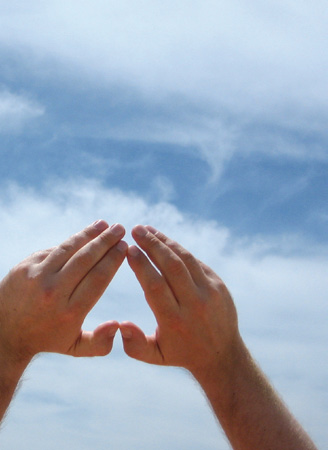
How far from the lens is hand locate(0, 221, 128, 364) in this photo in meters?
5.19

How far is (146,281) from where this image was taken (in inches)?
218

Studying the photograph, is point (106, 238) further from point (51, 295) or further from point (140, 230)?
point (51, 295)

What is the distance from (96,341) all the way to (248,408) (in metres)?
1.66

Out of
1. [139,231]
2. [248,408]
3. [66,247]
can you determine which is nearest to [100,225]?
[139,231]

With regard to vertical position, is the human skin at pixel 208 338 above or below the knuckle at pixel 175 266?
below

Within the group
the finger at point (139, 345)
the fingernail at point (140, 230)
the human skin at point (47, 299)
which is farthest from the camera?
the finger at point (139, 345)

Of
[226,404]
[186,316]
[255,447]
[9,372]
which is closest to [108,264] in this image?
[186,316]

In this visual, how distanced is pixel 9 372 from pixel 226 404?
1968 millimetres

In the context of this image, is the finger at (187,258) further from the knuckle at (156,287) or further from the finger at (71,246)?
the finger at (71,246)

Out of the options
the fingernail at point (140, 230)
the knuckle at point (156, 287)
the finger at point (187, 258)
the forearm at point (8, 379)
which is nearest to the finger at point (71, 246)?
the fingernail at point (140, 230)

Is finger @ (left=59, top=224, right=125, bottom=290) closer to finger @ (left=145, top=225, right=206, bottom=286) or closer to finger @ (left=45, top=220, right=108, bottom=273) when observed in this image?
finger @ (left=45, top=220, right=108, bottom=273)

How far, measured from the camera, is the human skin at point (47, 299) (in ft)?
17.0

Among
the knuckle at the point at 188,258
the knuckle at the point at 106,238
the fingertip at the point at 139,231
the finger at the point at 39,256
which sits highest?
the fingertip at the point at 139,231

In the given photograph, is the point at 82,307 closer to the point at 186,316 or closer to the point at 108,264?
the point at 108,264
